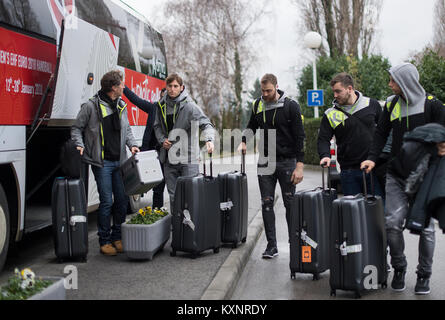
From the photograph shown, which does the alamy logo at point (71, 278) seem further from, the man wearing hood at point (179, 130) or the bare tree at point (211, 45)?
the bare tree at point (211, 45)

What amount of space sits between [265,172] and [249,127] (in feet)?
1.84

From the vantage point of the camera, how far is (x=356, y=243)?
5.16 metres

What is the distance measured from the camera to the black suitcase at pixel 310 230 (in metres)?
5.90

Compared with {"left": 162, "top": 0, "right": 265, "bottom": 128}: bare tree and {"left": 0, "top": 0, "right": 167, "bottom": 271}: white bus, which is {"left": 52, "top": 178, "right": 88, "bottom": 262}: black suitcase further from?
{"left": 162, "top": 0, "right": 265, "bottom": 128}: bare tree

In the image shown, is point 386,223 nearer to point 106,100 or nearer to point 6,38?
point 106,100

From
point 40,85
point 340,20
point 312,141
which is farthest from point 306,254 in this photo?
point 340,20

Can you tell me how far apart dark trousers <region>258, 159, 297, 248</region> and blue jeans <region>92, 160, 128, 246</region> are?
1.59m

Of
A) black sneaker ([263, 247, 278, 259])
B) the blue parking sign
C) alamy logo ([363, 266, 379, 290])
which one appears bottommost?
black sneaker ([263, 247, 278, 259])

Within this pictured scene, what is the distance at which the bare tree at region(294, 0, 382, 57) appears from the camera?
1265 inches

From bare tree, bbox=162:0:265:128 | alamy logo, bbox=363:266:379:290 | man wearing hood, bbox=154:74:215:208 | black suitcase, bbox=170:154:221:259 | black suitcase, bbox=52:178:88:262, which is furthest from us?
bare tree, bbox=162:0:265:128

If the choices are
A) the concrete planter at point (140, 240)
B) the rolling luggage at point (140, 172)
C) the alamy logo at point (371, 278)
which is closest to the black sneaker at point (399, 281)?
the alamy logo at point (371, 278)

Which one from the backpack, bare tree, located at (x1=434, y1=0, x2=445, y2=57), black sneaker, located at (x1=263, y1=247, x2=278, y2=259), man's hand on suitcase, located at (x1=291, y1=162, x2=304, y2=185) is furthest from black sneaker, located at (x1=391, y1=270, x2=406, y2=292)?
bare tree, located at (x1=434, y1=0, x2=445, y2=57)

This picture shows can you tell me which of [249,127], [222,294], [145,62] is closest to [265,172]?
[249,127]

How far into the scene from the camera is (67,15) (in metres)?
7.43
